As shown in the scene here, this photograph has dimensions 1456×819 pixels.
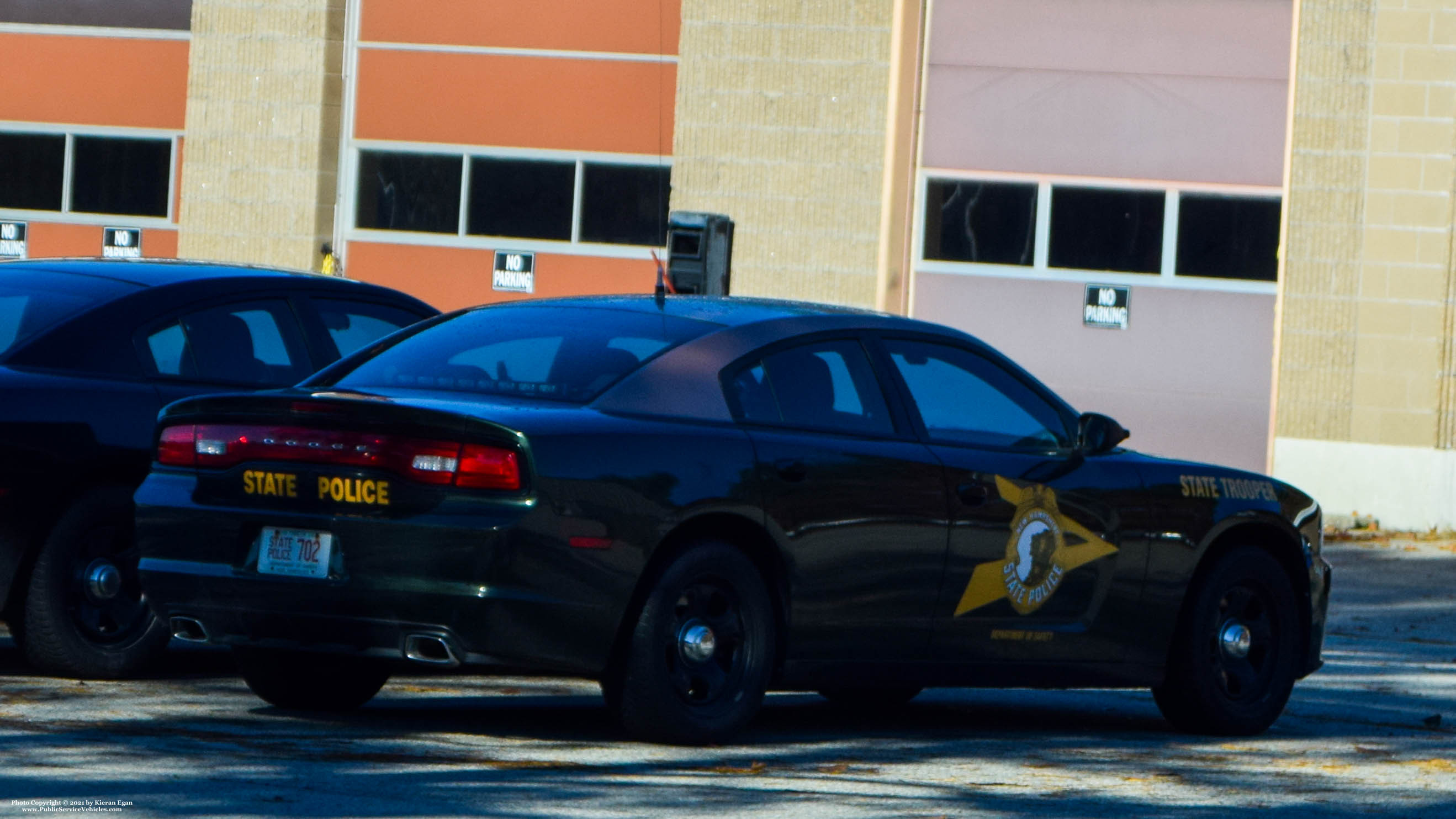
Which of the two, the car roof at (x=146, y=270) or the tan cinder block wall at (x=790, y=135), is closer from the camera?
Answer: the car roof at (x=146, y=270)

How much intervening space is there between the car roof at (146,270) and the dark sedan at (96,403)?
1cm

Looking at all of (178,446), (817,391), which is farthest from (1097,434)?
(178,446)

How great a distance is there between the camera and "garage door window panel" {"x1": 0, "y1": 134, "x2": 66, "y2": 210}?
22.1 m

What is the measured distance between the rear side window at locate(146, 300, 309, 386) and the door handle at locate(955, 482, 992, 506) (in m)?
2.84

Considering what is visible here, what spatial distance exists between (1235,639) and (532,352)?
3043mm

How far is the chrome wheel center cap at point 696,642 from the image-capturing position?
7.32 meters

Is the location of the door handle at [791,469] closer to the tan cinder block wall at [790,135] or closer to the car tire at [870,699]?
the car tire at [870,699]

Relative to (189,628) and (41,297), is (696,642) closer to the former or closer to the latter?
(189,628)

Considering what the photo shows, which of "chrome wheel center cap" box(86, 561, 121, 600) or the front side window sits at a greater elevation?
the front side window

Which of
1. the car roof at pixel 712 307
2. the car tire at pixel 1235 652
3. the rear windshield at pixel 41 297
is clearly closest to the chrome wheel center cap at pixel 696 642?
the car roof at pixel 712 307

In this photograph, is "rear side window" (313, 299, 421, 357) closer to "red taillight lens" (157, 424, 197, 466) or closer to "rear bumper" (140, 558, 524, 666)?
"red taillight lens" (157, 424, 197, 466)

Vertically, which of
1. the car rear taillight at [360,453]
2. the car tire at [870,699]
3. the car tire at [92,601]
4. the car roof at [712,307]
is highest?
the car roof at [712,307]

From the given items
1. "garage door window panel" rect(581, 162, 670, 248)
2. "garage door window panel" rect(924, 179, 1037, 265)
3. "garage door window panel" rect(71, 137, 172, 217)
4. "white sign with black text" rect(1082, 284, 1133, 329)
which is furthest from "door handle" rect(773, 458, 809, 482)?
"garage door window panel" rect(71, 137, 172, 217)

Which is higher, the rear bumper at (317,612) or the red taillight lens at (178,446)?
the red taillight lens at (178,446)
